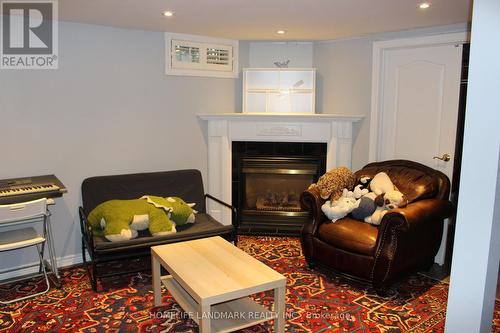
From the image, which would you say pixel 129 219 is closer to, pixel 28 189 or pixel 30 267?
pixel 28 189

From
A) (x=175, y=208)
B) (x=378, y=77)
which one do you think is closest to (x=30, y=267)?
(x=175, y=208)

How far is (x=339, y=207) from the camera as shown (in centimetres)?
351

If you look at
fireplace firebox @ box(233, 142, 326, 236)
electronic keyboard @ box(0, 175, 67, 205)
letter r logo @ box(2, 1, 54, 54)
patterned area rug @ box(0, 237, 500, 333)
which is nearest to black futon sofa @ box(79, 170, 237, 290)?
patterned area rug @ box(0, 237, 500, 333)

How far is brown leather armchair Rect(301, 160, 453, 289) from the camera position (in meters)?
3.08

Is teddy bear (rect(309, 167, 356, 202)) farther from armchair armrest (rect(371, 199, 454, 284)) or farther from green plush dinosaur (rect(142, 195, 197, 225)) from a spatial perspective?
green plush dinosaur (rect(142, 195, 197, 225))

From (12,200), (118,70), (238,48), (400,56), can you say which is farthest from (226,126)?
(12,200)

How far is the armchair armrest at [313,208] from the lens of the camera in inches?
140

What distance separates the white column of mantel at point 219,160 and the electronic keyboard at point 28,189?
1.62 meters

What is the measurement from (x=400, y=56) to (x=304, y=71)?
3.19 feet

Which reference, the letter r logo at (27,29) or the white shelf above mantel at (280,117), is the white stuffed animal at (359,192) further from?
the letter r logo at (27,29)

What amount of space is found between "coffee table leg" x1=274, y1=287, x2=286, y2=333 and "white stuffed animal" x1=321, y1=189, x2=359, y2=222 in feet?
3.80

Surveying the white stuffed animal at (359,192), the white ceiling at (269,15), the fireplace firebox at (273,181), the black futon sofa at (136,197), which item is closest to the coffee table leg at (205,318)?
the black futon sofa at (136,197)

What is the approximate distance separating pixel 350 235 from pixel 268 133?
5.18ft

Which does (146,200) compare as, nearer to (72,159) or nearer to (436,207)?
(72,159)
